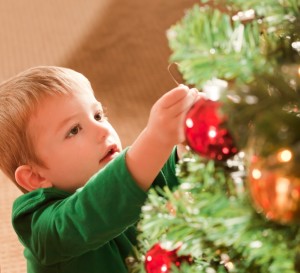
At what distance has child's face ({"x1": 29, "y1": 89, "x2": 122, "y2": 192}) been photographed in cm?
80

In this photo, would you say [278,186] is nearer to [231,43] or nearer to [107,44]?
[231,43]

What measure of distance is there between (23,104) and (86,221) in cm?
27

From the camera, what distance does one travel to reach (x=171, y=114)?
0.55 metres

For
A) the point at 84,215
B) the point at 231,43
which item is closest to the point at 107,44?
the point at 84,215

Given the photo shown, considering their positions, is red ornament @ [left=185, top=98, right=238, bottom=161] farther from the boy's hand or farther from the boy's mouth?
the boy's mouth

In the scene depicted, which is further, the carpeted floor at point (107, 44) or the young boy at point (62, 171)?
the carpeted floor at point (107, 44)

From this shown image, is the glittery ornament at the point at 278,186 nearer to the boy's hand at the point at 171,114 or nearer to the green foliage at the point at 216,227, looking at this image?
the green foliage at the point at 216,227

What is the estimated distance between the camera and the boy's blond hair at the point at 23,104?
81 centimetres

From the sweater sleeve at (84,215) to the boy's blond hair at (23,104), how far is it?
0.39 feet

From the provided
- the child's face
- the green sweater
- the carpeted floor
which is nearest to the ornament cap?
the green sweater

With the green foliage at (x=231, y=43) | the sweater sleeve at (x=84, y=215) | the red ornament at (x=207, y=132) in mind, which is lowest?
the sweater sleeve at (x=84, y=215)

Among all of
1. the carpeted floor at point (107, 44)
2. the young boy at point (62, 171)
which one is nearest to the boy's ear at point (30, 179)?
the young boy at point (62, 171)

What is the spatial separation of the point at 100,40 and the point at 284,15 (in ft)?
4.73

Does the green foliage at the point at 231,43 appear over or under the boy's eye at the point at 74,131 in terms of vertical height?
over
